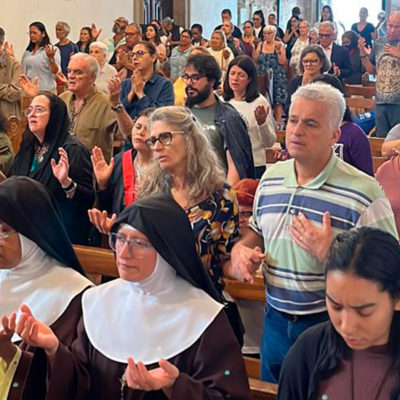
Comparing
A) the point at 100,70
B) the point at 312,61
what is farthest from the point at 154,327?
the point at 100,70

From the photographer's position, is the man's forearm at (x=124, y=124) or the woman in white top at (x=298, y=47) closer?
the man's forearm at (x=124, y=124)

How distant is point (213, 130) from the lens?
15.8 ft

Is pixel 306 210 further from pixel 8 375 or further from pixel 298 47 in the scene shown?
pixel 298 47

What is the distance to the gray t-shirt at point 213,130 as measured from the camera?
15.7ft

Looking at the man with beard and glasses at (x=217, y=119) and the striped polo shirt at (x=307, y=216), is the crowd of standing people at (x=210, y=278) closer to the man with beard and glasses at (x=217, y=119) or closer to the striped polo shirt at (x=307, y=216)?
the striped polo shirt at (x=307, y=216)

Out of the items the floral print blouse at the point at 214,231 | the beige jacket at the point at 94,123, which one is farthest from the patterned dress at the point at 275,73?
the floral print blouse at the point at 214,231

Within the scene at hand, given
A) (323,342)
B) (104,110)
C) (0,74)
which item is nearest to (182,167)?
(323,342)

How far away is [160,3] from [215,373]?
18398mm

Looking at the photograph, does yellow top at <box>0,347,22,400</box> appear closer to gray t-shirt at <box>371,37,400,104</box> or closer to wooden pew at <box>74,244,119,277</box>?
wooden pew at <box>74,244,119,277</box>

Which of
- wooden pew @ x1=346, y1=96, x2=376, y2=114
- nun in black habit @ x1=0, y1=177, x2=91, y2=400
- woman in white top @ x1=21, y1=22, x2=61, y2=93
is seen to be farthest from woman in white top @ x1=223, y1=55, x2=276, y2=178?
woman in white top @ x1=21, y1=22, x2=61, y2=93

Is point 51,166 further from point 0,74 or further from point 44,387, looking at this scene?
point 0,74

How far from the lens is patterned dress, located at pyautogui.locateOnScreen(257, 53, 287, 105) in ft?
36.9

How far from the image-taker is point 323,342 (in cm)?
226

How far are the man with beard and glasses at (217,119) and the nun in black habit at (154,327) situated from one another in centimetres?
202
